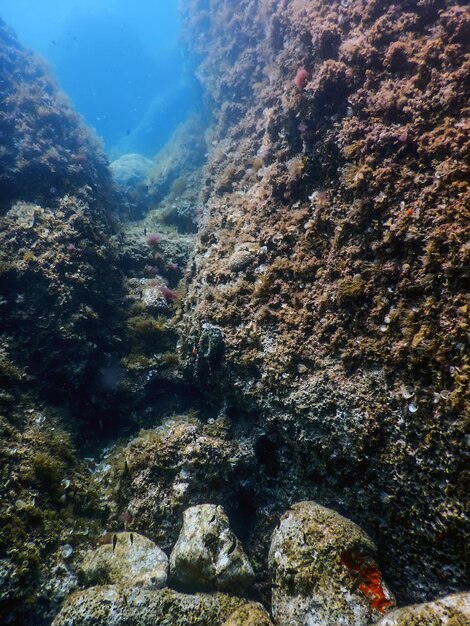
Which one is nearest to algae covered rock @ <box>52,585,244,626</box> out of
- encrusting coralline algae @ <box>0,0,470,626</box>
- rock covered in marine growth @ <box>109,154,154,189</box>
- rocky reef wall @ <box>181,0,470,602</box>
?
encrusting coralline algae @ <box>0,0,470,626</box>

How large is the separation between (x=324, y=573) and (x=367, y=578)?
0.44m

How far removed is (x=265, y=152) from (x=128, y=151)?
110 feet

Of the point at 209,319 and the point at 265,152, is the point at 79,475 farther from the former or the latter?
the point at 265,152

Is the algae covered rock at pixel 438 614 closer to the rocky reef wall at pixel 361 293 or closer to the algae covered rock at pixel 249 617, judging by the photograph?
the rocky reef wall at pixel 361 293

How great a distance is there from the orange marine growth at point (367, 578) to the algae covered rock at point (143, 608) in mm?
1513

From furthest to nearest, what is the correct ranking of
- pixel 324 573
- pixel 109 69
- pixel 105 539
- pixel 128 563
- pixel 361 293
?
1. pixel 109 69
2. pixel 105 539
3. pixel 128 563
4. pixel 361 293
5. pixel 324 573

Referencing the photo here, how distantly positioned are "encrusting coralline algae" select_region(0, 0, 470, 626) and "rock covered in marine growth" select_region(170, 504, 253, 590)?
0.03 m

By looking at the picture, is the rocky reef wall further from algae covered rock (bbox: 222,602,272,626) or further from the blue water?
the blue water

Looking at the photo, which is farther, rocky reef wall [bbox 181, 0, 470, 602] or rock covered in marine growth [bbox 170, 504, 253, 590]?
rock covered in marine growth [bbox 170, 504, 253, 590]

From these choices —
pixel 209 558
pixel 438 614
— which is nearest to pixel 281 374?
pixel 209 558

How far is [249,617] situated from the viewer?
12.5 ft

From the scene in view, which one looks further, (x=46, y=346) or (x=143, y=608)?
(x=46, y=346)

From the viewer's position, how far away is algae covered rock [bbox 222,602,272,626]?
147 inches

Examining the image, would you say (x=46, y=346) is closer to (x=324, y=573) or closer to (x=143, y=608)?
(x=143, y=608)
